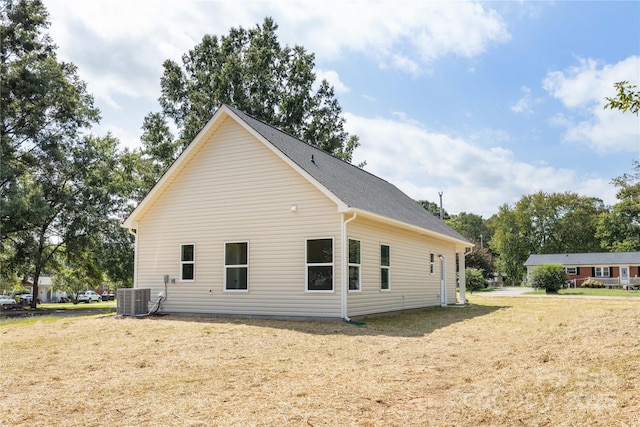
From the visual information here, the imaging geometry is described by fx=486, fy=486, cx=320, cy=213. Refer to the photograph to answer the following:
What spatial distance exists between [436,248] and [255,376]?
14.6 m

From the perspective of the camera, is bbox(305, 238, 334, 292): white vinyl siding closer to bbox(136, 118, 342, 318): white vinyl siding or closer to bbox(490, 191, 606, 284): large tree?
bbox(136, 118, 342, 318): white vinyl siding

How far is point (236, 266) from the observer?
45.5 feet

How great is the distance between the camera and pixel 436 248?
19.8 m

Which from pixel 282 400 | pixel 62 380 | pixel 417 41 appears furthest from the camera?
pixel 417 41

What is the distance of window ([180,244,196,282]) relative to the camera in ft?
48.1

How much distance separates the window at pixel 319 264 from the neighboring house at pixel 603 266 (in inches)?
1653

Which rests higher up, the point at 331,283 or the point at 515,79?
the point at 515,79

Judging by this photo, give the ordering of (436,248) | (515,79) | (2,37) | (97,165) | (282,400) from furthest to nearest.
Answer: (97,165) → (2,37) → (436,248) → (515,79) → (282,400)

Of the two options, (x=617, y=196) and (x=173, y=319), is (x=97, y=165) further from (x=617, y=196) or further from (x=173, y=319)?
(x=617, y=196)

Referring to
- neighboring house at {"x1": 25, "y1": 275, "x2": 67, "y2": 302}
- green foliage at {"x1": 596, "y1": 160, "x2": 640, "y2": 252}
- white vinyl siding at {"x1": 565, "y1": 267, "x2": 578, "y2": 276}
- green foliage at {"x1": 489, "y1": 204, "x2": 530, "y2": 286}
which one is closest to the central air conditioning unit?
white vinyl siding at {"x1": 565, "y1": 267, "x2": 578, "y2": 276}


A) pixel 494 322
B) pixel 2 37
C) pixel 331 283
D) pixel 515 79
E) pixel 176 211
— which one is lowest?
pixel 494 322

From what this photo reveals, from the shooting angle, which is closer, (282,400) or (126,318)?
(282,400)

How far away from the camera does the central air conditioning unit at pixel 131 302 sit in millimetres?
14211

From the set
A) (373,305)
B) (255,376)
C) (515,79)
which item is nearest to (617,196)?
(515,79)
